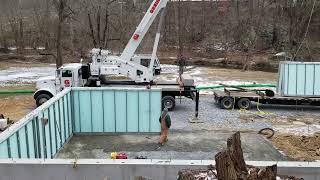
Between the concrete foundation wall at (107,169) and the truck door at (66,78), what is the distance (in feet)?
42.1

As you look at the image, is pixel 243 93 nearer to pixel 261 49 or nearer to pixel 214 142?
pixel 214 142

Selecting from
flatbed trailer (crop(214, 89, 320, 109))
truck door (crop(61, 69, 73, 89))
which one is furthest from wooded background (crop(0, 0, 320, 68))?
truck door (crop(61, 69, 73, 89))

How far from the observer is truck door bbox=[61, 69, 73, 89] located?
61.3ft

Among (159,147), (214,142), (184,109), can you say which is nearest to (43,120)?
(159,147)

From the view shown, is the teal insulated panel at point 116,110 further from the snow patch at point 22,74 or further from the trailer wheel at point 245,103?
the snow patch at point 22,74

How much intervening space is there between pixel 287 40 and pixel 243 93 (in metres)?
28.1

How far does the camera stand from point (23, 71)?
3397 cm

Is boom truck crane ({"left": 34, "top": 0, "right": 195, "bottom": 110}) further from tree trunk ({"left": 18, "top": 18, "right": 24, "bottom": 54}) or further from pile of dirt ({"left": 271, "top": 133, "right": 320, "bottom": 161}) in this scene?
tree trunk ({"left": 18, "top": 18, "right": 24, "bottom": 54})

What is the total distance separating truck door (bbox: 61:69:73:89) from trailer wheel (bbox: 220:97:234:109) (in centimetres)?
756

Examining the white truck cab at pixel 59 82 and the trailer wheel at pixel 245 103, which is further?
the trailer wheel at pixel 245 103

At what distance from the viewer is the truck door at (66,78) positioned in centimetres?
1869

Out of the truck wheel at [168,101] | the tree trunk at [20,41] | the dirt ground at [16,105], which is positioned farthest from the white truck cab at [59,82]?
the tree trunk at [20,41]

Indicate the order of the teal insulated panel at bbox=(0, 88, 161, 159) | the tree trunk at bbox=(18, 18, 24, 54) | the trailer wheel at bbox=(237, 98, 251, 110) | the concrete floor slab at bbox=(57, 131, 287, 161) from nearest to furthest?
the concrete floor slab at bbox=(57, 131, 287, 161), the teal insulated panel at bbox=(0, 88, 161, 159), the trailer wheel at bbox=(237, 98, 251, 110), the tree trunk at bbox=(18, 18, 24, 54)

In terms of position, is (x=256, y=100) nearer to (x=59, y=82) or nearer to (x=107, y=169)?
(x=59, y=82)
